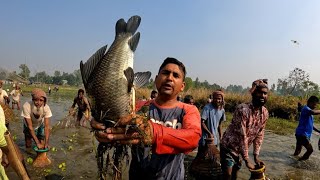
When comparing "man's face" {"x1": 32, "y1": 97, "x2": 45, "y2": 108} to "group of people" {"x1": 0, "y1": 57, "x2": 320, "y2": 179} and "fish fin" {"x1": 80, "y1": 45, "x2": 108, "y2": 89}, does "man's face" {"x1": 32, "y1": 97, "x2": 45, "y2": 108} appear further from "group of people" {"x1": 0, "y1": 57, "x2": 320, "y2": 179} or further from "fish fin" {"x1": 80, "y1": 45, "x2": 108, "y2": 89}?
"fish fin" {"x1": 80, "y1": 45, "x2": 108, "y2": 89}

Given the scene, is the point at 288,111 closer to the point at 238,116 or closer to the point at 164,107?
the point at 238,116

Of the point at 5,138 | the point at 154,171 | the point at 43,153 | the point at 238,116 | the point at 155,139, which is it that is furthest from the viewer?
the point at 43,153

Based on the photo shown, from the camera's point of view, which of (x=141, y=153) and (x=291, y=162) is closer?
(x=141, y=153)

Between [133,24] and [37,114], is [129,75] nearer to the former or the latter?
[133,24]

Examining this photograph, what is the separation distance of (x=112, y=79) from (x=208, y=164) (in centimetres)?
497

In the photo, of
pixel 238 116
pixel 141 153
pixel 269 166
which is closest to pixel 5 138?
pixel 141 153

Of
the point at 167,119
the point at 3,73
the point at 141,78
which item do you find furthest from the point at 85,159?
the point at 141,78

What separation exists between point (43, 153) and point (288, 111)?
862 inches

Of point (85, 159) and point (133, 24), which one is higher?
point (133, 24)

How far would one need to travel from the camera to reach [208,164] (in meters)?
6.69

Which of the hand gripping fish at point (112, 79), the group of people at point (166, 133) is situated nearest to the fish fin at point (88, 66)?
the hand gripping fish at point (112, 79)

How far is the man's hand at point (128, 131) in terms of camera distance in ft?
6.74

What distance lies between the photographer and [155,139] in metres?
2.07

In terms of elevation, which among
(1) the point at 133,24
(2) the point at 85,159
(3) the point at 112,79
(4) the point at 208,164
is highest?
(1) the point at 133,24
